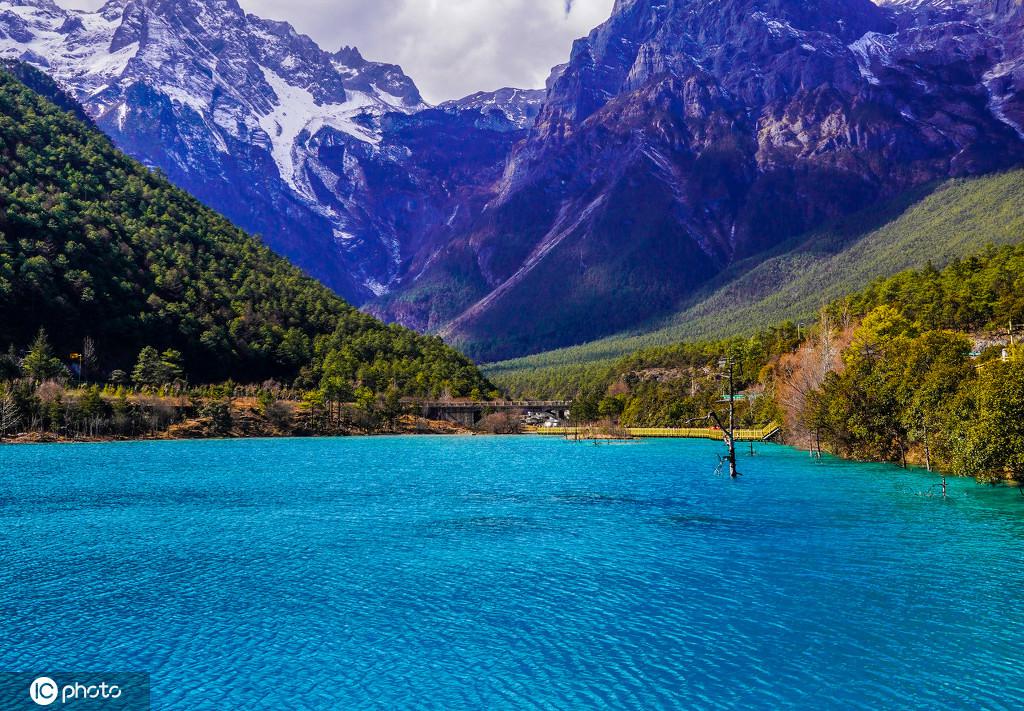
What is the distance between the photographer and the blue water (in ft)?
73.2

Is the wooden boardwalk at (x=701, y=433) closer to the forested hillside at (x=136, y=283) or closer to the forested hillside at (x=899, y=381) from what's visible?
the forested hillside at (x=899, y=381)

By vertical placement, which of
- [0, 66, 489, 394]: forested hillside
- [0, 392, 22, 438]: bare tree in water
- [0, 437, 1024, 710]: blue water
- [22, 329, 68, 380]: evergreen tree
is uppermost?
[0, 66, 489, 394]: forested hillside

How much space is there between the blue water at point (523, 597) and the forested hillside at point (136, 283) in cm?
9028

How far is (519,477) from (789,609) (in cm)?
5038

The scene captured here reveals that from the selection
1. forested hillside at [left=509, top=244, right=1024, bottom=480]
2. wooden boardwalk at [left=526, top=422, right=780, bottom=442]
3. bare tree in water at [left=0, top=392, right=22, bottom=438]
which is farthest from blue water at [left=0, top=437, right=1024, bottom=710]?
wooden boardwalk at [left=526, top=422, right=780, bottom=442]

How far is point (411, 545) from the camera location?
4100 centimetres

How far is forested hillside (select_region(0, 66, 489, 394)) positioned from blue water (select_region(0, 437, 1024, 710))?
90285 millimetres

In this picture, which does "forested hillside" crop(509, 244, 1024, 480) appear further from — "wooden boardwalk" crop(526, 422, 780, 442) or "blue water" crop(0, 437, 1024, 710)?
"blue water" crop(0, 437, 1024, 710)

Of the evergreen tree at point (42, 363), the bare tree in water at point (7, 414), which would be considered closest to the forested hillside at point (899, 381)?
the bare tree in water at point (7, 414)

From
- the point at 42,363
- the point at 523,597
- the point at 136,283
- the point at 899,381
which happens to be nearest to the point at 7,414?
the point at 42,363

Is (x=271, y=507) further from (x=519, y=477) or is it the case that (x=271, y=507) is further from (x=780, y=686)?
(x=780, y=686)

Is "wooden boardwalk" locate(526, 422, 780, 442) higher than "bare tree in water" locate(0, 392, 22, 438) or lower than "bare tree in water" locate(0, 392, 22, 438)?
lower

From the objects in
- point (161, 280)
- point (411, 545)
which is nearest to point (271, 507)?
point (411, 545)

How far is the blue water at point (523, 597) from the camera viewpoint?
878 inches
